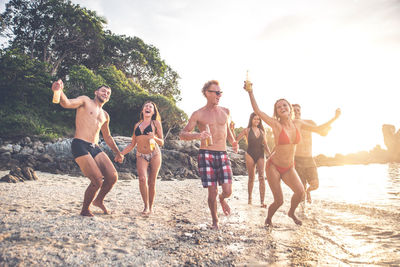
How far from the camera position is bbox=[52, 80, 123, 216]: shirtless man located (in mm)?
3812

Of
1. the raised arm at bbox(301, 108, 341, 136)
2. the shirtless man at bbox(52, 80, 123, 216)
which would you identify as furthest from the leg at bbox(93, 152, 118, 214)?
the raised arm at bbox(301, 108, 341, 136)

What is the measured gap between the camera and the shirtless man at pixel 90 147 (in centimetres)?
381

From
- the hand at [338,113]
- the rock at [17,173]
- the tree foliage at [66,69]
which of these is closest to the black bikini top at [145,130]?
the hand at [338,113]

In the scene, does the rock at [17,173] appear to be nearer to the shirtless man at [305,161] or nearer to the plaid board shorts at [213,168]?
the plaid board shorts at [213,168]

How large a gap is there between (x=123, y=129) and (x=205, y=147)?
2188cm

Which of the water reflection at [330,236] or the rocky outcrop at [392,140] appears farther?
the rocky outcrop at [392,140]

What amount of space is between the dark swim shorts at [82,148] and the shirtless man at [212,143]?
5.08ft

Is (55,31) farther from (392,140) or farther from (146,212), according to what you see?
(392,140)

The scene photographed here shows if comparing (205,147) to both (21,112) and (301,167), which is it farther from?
(21,112)

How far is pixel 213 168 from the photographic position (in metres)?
3.76

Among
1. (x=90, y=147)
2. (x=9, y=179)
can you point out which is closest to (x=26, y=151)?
(x=9, y=179)

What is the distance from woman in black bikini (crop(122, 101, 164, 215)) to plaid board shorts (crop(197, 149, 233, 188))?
4.16 ft

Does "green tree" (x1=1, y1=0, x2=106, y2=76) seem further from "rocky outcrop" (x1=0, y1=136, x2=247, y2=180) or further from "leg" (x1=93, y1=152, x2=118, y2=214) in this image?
"leg" (x1=93, y1=152, x2=118, y2=214)

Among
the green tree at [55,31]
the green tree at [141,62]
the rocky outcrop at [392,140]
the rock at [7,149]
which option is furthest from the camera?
the rocky outcrop at [392,140]
